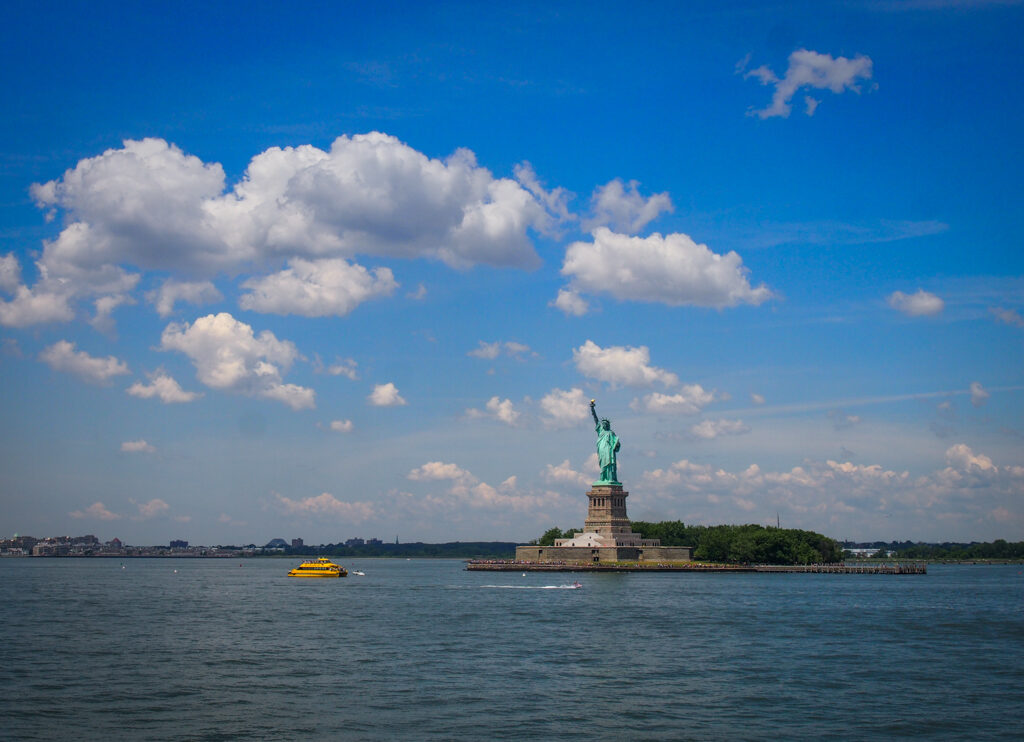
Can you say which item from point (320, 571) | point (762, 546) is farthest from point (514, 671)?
point (762, 546)

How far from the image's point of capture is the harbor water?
2873 centimetres

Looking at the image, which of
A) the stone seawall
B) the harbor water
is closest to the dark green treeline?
the stone seawall

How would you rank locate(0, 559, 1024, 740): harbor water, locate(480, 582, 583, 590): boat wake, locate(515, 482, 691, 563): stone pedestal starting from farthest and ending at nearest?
locate(515, 482, 691, 563): stone pedestal, locate(480, 582, 583, 590): boat wake, locate(0, 559, 1024, 740): harbor water

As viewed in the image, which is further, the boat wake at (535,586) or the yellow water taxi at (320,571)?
the yellow water taxi at (320,571)

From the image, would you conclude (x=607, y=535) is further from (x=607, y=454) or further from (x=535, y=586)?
(x=535, y=586)

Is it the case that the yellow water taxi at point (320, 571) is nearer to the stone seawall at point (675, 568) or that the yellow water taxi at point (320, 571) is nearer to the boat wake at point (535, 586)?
the stone seawall at point (675, 568)

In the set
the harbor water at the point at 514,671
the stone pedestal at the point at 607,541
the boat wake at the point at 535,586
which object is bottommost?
the boat wake at the point at 535,586

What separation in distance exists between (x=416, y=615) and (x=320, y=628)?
32.3 feet

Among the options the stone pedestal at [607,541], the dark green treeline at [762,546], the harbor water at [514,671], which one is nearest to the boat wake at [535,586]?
the harbor water at [514,671]

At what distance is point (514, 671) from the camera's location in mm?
38531

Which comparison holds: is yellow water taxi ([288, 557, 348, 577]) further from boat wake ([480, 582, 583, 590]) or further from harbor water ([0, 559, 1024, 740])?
harbor water ([0, 559, 1024, 740])

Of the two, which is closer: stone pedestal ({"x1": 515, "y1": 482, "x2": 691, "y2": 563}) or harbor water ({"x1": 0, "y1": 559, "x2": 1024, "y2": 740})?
harbor water ({"x1": 0, "y1": 559, "x2": 1024, "y2": 740})

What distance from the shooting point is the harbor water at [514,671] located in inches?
1131

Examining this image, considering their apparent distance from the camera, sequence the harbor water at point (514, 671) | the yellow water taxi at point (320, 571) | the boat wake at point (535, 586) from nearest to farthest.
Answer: the harbor water at point (514, 671) < the boat wake at point (535, 586) < the yellow water taxi at point (320, 571)
